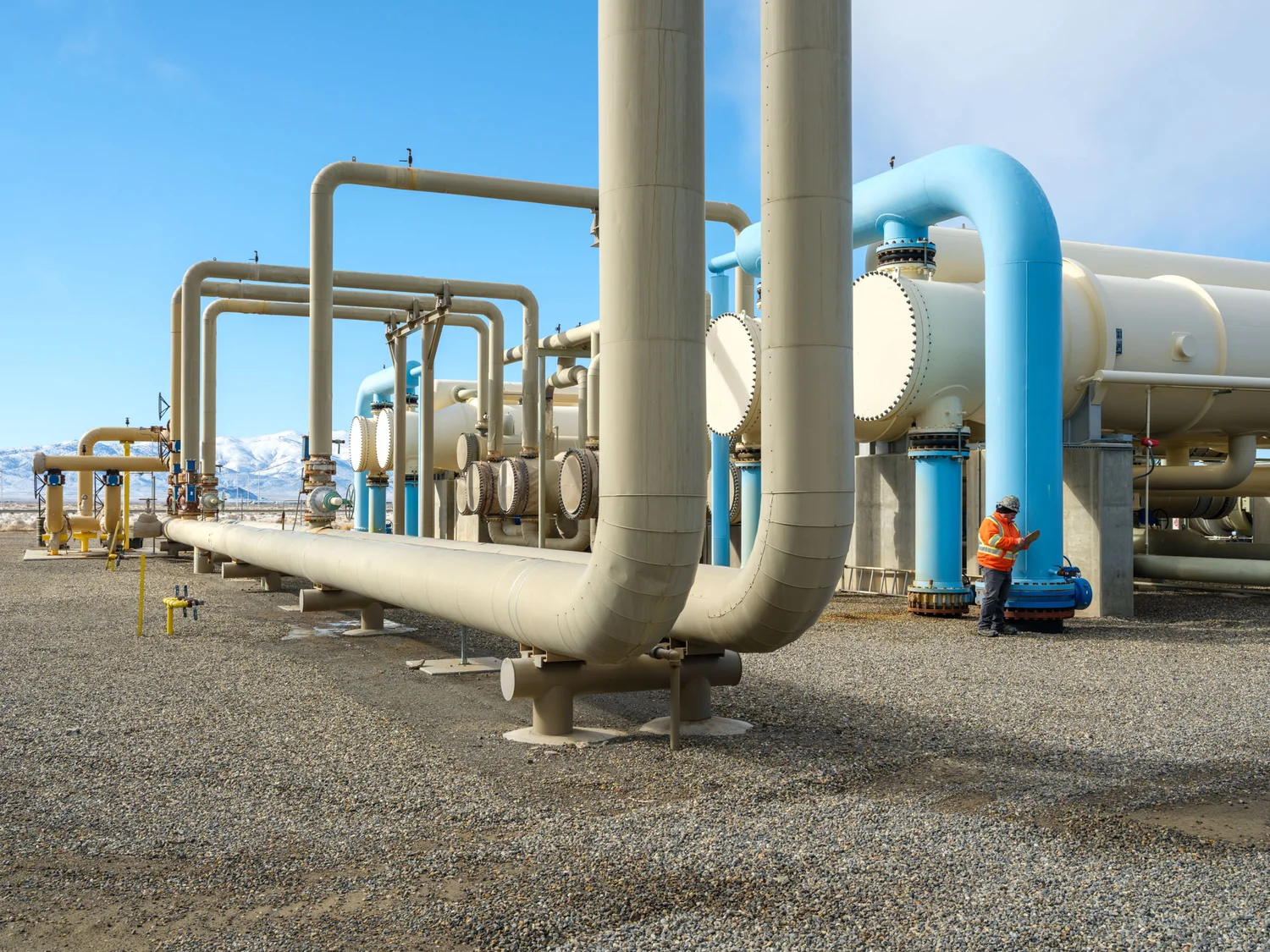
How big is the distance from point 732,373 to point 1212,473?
21.1ft

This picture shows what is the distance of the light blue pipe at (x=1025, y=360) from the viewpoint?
1067 cm

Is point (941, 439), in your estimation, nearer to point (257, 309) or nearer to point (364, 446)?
point (257, 309)

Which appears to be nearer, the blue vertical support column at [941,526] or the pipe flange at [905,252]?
the blue vertical support column at [941,526]

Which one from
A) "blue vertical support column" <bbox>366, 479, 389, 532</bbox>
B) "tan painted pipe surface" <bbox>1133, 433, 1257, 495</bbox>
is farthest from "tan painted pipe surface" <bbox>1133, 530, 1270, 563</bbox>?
"blue vertical support column" <bbox>366, 479, 389, 532</bbox>

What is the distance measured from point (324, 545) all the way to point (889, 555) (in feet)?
24.2

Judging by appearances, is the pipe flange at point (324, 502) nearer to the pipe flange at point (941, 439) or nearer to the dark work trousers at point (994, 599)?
the pipe flange at point (941, 439)

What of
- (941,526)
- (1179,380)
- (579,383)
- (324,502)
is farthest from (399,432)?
(1179,380)

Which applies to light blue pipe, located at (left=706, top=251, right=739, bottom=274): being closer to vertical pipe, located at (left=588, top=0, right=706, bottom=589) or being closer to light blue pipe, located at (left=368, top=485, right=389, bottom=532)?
vertical pipe, located at (left=588, top=0, right=706, bottom=589)

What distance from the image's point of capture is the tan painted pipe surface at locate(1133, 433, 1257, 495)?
46.9ft

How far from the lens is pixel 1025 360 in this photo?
10.7m

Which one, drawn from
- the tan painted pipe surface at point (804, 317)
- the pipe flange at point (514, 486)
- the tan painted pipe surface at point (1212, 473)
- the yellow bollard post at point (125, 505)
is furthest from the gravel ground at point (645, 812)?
the yellow bollard post at point (125, 505)

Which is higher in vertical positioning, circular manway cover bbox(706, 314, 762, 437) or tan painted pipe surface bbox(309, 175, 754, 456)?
tan painted pipe surface bbox(309, 175, 754, 456)

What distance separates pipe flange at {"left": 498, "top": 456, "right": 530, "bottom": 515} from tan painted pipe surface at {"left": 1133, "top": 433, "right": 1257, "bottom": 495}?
8.24 meters

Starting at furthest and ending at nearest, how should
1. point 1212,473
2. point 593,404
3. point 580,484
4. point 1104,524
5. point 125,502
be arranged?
point 125,502 → point 593,404 → point 580,484 → point 1212,473 → point 1104,524
